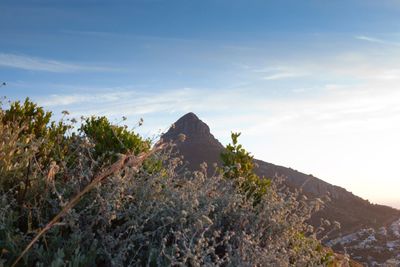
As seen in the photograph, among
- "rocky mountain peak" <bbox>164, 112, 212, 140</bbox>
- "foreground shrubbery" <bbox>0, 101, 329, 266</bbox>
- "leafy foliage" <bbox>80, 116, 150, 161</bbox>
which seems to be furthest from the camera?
"rocky mountain peak" <bbox>164, 112, 212, 140</bbox>

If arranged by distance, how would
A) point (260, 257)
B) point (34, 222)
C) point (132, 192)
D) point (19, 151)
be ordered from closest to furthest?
point (260, 257)
point (34, 222)
point (132, 192)
point (19, 151)

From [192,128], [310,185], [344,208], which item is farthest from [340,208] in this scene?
[192,128]

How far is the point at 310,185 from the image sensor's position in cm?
4431

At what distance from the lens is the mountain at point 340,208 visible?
65.9 feet

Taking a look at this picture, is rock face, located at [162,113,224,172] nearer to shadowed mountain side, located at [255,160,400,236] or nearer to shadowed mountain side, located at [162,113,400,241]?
shadowed mountain side, located at [162,113,400,241]

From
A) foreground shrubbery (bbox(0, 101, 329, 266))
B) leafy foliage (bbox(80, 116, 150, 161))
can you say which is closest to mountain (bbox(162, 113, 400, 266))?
leafy foliage (bbox(80, 116, 150, 161))

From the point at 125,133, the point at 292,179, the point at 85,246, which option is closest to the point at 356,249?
the point at 125,133

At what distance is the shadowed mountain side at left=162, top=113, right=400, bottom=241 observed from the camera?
110 ft

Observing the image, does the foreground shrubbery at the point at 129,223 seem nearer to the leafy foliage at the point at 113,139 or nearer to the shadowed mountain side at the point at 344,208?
the leafy foliage at the point at 113,139

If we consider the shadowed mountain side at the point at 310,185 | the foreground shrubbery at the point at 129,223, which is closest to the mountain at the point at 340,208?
the shadowed mountain side at the point at 310,185

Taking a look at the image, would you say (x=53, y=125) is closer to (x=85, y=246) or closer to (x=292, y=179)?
(x=85, y=246)

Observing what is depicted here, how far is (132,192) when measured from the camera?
5.85 m

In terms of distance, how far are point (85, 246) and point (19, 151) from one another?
6.64 feet

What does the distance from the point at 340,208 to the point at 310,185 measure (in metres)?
6.92
